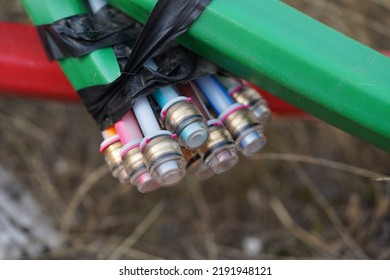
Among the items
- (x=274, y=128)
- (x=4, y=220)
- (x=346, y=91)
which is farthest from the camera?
(x=274, y=128)

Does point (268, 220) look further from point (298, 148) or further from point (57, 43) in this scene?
point (57, 43)

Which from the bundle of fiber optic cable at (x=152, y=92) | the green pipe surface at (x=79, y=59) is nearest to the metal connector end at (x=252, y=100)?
the bundle of fiber optic cable at (x=152, y=92)

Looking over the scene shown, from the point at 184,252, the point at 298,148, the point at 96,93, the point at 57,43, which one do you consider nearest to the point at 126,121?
the point at 96,93

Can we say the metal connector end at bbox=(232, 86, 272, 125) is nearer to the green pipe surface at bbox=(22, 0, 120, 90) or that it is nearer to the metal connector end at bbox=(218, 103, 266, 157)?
the metal connector end at bbox=(218, 103, 266, 157)

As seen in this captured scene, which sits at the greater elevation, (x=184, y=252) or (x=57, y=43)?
(x=57, y=43)

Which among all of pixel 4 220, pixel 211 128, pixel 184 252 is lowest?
pixel 184 252

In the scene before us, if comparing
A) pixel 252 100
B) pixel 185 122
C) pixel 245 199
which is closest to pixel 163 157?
pixel 185 122

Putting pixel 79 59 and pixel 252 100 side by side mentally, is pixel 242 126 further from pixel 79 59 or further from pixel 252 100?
pixel 79 59
